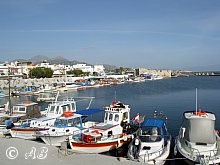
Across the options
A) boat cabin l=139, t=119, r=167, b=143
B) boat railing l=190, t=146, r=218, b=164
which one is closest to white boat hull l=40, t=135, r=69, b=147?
boat cabin l=139, t=119, r=167, b=143

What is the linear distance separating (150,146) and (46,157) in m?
6.08

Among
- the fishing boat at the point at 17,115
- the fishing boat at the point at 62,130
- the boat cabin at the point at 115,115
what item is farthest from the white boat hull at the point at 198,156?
the fishing boat at the point at 17,115

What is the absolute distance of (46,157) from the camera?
12.6 meters

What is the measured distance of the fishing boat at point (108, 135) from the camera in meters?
17.9

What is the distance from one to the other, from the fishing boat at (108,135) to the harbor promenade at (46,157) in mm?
2786

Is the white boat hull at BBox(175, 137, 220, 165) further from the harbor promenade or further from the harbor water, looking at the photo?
the harbor water

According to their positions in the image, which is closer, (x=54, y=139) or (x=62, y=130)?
(x=54, y=139)

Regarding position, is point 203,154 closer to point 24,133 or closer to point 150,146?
point 150,146

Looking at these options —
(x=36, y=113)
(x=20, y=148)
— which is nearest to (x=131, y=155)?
(x=20, y=148)

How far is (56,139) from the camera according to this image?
1989cm

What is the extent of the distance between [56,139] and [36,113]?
30.0 ft

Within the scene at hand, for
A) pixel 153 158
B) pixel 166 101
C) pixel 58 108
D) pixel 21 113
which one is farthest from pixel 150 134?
pixel 166 101

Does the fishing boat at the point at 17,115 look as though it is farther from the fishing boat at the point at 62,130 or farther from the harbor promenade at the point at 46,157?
the harbor promenade at the point at 46,157

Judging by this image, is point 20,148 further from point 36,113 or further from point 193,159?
point 36,113
